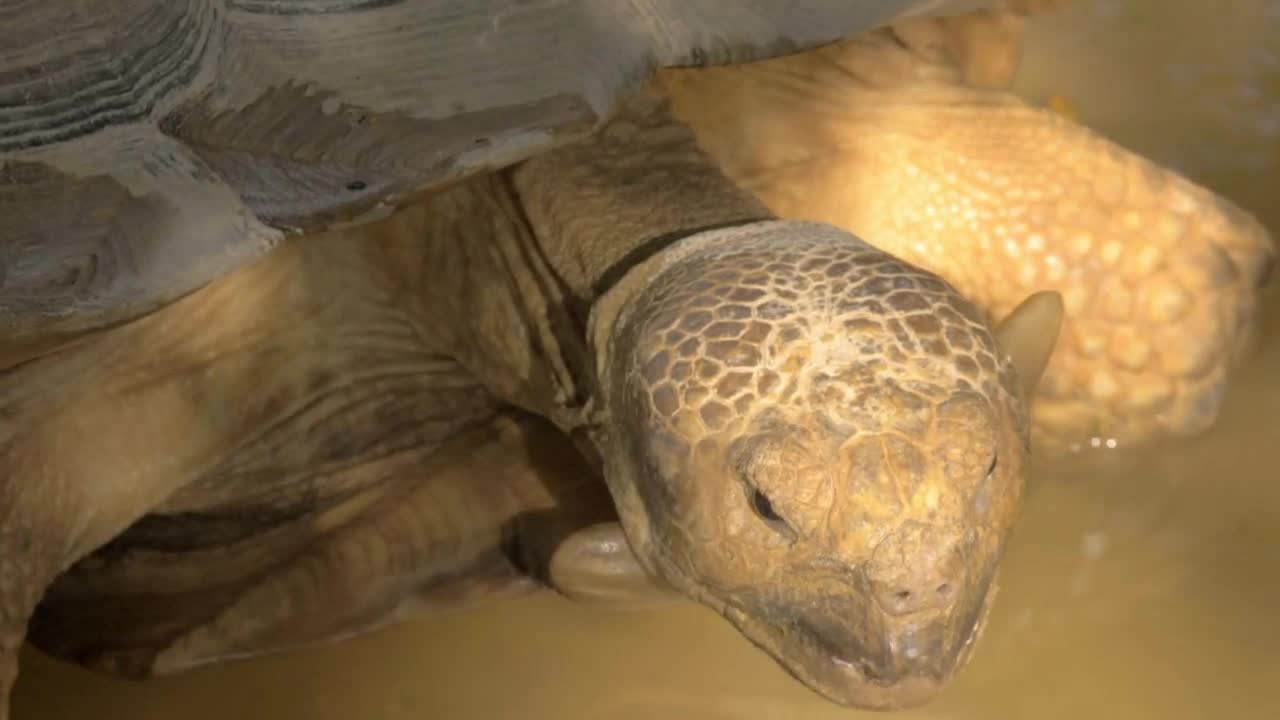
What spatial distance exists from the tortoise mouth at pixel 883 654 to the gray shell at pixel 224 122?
0.62m

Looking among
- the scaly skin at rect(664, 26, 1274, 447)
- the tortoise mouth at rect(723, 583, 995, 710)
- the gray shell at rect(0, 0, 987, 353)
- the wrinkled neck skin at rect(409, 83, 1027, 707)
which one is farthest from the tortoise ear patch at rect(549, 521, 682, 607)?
the scaly skin at rect(664, 26, 1274, 447)

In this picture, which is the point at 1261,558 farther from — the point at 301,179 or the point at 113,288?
the point at 113,288

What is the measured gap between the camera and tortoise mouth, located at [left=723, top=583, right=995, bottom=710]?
4.64ft

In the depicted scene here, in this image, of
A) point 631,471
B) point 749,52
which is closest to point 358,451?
point 631,471

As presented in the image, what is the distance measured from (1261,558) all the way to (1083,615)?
289 millimetres

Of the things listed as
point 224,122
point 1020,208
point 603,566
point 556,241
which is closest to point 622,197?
point 556,241

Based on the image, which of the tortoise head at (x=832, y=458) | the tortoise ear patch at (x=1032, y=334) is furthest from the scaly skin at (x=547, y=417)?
the tortoise ear patch at (x=1032, y=334)

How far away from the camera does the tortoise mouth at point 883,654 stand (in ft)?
4.64

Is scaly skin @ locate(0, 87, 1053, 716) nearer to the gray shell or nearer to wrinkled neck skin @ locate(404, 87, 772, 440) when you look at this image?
wrinkled neck skin @ locate(404, 87, 772, 440)

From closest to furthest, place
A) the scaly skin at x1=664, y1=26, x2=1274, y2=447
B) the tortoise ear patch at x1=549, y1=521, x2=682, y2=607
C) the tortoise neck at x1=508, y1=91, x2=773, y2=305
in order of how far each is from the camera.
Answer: the tortoise ear patch at x1=549, y1=521, x2=682, y2=607 < the tortoise neck at x1=508, y1=91, x2=773, y2=305 < the scaly skin at x1=664, y1=26, x2=1274, y2=447

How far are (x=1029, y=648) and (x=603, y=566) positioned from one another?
2.20ft

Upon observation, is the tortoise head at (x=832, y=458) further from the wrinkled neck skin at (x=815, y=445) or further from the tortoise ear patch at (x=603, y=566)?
the tortoise ear patch at (x=603, y=566)

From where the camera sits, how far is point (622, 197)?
1965 mm

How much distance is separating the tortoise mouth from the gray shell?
62cm
